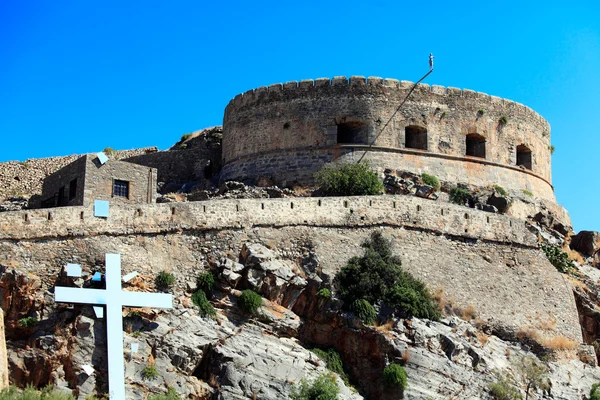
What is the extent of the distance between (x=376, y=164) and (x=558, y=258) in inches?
285

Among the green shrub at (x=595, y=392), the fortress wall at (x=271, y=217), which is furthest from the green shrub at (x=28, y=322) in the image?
the green shrub at (x=595, y=392)

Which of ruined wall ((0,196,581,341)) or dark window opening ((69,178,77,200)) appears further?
dark window opening ((69,178,77,200))

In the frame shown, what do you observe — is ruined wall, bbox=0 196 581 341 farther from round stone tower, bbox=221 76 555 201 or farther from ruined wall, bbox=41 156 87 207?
round stone tower, bbox=221 76 555 201

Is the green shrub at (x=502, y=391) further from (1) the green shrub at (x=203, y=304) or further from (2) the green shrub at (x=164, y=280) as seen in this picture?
(2) the green shrub at (x=164, y=280)

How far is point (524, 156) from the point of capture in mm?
43125

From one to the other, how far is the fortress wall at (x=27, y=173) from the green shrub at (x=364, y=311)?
17.7m

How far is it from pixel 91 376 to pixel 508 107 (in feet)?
70.8

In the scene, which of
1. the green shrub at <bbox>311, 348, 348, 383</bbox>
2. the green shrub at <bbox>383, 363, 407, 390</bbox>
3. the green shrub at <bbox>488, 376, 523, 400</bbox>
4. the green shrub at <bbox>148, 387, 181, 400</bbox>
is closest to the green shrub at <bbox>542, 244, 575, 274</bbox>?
the green shrub at <bbox>488, 376, 523, 400</bbox>

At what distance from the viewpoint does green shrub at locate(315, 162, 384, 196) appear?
36.4 metres

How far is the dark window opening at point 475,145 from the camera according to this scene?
136 ft

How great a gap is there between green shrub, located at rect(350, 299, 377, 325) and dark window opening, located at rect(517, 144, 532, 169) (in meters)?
14.4

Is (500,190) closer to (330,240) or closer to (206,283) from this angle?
(330,240)

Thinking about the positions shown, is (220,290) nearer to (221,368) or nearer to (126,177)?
(221,368)

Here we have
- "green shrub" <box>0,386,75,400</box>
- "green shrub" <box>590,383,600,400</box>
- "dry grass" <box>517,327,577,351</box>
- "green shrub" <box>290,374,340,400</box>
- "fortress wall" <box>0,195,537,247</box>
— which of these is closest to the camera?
"green shrub" <box>0,386,75,400</box>
